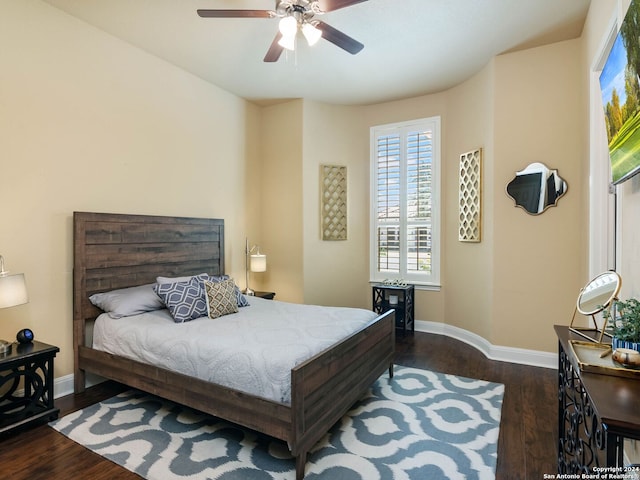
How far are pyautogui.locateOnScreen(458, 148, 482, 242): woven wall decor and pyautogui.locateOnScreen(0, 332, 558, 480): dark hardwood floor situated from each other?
1.50 meters

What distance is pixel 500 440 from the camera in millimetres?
2262

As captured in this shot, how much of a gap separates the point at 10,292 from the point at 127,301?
0.79 meters

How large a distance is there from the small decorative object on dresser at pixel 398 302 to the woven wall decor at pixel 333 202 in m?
0.93

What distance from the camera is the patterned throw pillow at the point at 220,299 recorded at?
2984 millimetres

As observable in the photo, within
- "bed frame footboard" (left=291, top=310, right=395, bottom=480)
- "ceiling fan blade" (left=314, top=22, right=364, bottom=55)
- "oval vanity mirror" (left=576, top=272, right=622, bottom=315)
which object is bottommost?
"bed frame footboard" (left=291, top=310, right=395, bottom=480)

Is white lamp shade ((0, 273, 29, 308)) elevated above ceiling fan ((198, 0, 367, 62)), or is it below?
below

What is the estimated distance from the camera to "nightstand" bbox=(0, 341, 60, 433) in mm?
2309

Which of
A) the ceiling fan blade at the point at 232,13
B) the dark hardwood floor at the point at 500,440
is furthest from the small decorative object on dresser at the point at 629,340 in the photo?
the ceiling fan blade at the point at 232,13

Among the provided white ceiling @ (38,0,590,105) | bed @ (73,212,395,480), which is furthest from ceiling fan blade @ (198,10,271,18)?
bed @ (73,212,395,480)

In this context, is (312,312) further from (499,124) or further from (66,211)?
(499,124)

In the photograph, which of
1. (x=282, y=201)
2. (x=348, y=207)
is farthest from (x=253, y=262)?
(x=348, y=207)

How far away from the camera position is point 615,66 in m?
1.70

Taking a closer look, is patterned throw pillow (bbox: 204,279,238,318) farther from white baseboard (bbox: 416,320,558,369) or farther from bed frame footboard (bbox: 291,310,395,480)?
white baseboard (bbox: 416,320,558,369)

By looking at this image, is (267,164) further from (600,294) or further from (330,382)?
(600,294)
